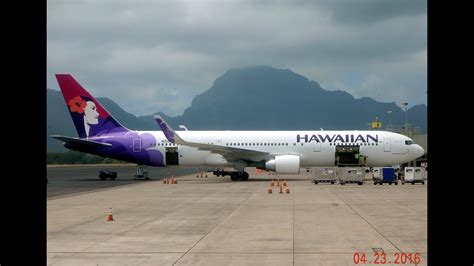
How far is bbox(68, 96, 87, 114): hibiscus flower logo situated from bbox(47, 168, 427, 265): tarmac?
21693 mm

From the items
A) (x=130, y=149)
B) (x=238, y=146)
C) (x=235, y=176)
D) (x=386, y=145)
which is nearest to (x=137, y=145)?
(x=130, y=149)

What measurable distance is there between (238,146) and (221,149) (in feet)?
9.24

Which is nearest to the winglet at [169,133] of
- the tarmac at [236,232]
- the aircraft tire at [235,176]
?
the aircraft tire at [235,176]

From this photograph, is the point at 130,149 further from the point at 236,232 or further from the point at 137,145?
the point at 236,232

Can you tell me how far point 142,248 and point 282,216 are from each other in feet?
24.9

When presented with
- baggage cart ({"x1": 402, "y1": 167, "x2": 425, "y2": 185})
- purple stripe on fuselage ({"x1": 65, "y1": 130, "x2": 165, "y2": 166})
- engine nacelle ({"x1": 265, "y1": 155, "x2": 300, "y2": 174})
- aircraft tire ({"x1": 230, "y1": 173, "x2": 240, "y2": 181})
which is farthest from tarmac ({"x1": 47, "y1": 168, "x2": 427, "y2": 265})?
aircraft tire ({"x1": 230, "y1": 173, "x2": 240, "y2": 181})

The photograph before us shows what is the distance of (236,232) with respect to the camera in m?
15.2

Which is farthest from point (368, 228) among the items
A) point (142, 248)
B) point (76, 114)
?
point (76, 114)

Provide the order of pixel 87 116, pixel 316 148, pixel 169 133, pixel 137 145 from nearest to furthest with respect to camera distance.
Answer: pixel 169 133 → pixel 316 148 → pixel 137 145 → pixel 87 116
